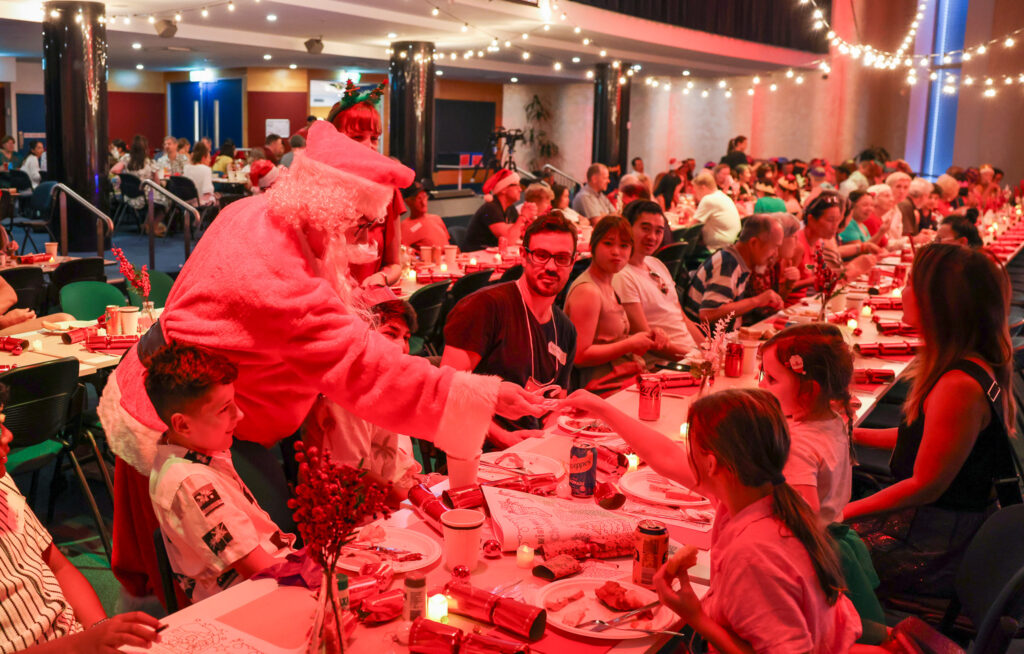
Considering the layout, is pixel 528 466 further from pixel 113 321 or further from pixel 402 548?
pixel 113 321

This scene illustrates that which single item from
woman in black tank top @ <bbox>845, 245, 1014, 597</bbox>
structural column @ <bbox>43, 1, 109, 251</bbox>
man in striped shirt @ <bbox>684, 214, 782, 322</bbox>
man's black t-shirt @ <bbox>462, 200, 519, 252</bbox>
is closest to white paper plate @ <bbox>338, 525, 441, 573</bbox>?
woman in black tank top @ <bbox>845, 245, 1014, 597</bbox>

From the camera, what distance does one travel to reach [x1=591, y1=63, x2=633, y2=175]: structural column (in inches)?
679

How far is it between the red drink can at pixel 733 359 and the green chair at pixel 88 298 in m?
3.33

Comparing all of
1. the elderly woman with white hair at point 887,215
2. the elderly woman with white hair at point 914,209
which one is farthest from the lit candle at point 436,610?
the elderly woman with white hair at point 914,209

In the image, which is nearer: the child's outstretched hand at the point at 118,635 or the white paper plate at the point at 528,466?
the child's outstretched hand at the point at 118,635

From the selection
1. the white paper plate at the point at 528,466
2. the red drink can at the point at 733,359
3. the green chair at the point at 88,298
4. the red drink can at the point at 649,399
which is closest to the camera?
the white paper plate at the point at 528,466

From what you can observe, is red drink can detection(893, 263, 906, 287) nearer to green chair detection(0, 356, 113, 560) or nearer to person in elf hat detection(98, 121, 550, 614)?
person in elf hat detection(98, 121, 550, 614)

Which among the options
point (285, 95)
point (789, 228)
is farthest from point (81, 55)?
point (285, 95)

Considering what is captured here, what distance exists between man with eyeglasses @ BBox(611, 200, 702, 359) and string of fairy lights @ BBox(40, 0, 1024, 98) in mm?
6877

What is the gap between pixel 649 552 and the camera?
1948mm

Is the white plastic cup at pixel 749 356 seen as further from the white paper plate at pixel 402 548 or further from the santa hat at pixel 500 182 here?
the santa hat at pixel 500 182

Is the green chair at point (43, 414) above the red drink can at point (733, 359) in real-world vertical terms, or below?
below

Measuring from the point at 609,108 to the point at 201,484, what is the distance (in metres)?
16.2

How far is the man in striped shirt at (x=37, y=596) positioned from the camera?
1630mm
